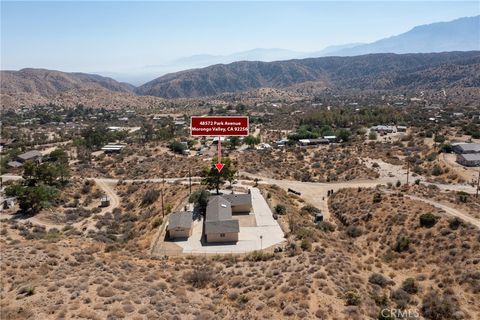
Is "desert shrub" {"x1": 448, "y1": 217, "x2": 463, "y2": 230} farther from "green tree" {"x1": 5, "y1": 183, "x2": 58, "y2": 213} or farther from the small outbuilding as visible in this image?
"green tree" {"x1": 5, "y1": 183, "x2": 58, "y2": 213}

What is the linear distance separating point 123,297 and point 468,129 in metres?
95.4

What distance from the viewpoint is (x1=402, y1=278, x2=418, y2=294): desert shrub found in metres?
23.7

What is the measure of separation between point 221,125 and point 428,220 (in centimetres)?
2505

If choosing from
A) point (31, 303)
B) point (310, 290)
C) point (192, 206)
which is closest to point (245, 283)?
point (310, 290)

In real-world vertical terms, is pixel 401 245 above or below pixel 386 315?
below

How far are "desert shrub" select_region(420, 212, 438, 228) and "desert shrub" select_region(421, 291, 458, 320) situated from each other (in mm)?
14410

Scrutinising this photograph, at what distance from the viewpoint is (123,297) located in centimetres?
1883

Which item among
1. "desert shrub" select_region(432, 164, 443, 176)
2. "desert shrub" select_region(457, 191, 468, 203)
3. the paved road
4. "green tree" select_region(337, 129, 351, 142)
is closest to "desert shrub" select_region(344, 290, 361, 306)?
the paved road

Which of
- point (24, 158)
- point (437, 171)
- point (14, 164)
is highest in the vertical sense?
point (24, 158)

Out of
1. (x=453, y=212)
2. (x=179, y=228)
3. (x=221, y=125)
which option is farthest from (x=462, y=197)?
(x=221, y=125)

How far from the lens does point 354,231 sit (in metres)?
38.5

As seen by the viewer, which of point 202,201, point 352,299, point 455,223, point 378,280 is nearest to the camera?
point 352,299

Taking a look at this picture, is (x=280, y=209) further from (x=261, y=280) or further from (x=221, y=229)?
(x=261, y=280)

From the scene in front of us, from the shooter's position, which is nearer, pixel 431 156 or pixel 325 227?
pixel 325 227
